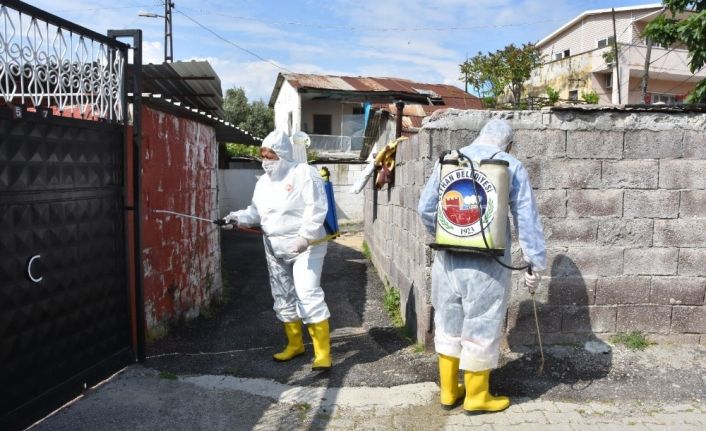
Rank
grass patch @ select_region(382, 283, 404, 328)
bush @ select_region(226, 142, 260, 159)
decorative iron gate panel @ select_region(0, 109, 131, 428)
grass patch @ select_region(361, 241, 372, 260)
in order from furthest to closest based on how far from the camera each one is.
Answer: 1. bush @ select_region(226, 142, 260, 159)
2. grass patch @ select_region(361, 241, 372, 260)
3. grass patch @ select_region(382, 283, 404, 328)
4. decorative iron gate panel @ select_region(0, 109, 131, 428)

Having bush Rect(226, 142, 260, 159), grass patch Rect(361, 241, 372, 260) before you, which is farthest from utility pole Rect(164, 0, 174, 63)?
grass patch Rect(361, 241, 372, 260)

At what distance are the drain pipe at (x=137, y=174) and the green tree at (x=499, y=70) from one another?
14.6 meters

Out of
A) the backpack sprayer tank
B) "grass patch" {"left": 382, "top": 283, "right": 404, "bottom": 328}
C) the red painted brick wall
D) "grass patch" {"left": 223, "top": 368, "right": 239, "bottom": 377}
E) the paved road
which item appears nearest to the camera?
the backpack sprayer tank

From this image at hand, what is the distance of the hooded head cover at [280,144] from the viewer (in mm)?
4398

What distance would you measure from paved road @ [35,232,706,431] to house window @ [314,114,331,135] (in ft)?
71.2

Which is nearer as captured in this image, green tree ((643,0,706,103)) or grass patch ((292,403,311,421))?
grass patch ((292,403,311,421))

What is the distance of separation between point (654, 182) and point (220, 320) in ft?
13.9

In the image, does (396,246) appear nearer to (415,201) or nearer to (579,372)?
(415,201)

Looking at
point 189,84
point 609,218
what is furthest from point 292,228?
point 189,84

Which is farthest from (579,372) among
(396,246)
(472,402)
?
(396,246)

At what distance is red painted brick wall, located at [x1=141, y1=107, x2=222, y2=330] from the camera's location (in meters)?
4.67

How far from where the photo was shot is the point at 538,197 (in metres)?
4.37

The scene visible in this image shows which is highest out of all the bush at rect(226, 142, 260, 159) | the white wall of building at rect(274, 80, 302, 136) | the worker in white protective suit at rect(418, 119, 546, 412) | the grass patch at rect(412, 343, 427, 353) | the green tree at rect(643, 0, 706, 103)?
the white wall of building at rect(274, 80, 302, 136)

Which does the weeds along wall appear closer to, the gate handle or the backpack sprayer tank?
the backpack sprayer tank
